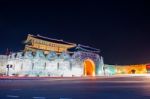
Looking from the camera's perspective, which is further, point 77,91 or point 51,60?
point 51,60

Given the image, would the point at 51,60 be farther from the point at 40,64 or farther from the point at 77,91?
the point at 77,91

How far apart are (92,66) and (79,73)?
9655 millimetres

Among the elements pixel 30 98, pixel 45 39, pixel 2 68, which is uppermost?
pixel 45 39

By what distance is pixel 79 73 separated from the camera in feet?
A: 236

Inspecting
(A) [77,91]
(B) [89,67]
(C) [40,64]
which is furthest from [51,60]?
(A) [77,91]

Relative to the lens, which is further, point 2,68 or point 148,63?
point 148,63

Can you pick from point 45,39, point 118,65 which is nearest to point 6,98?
point 45,39

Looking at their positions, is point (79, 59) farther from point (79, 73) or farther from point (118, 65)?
point (118, 65)

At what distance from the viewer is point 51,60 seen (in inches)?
2633

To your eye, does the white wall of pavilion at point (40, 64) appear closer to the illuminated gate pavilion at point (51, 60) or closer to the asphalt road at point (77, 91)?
the illuminated gate pavilion at point (51, 60)

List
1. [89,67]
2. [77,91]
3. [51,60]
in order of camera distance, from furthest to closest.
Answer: [89,67] → [51,60] → [77,91]

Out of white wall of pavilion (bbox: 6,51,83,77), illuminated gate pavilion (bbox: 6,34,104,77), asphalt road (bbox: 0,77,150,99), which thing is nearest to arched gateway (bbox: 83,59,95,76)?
illuminated gate pavilion (bbox: 6,34,104,77)

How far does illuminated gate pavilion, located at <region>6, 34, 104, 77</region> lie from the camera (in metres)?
64.0

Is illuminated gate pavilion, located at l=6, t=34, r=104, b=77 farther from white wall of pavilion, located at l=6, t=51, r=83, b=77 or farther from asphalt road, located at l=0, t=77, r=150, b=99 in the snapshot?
asphalt road, located at l=0, t=77, r=150, b=99
